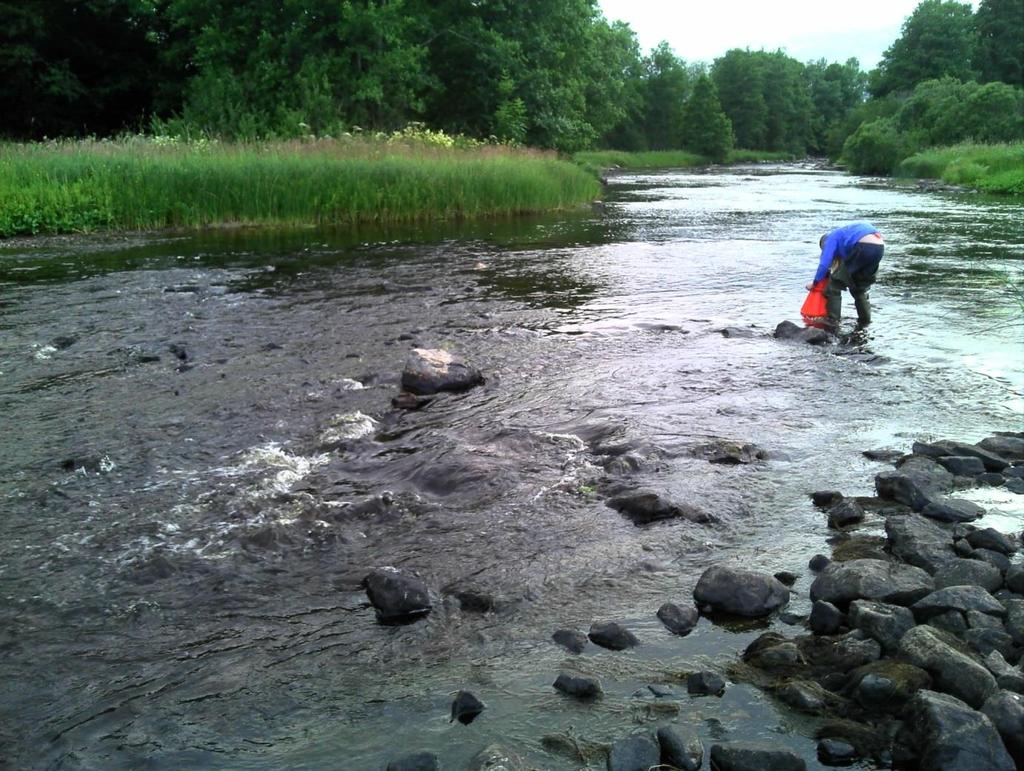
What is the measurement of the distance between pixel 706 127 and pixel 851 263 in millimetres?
92251

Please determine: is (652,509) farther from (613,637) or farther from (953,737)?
(953,737)

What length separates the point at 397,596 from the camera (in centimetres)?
396

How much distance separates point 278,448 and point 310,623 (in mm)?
2345

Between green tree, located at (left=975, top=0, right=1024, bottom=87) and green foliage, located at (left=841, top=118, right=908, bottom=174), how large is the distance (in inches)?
1461

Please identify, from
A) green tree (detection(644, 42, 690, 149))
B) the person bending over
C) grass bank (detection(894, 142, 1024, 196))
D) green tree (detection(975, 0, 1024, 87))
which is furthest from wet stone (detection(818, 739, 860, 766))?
green tree (detection(644, 42, 690, 149))

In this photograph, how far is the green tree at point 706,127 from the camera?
9500 cm

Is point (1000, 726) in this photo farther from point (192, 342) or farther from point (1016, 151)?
point (1016, 151)

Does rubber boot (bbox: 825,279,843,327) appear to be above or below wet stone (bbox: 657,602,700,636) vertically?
above

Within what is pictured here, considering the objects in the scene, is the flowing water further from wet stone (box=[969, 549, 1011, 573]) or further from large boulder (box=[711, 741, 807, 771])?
wet stone (box=[969, 549, 1011, 573])

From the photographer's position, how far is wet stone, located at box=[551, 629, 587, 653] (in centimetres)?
368

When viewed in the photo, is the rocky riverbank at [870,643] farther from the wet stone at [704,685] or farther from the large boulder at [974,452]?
the large boulder at [974,452]

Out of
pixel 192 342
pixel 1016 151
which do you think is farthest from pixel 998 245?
pixel 1016 151

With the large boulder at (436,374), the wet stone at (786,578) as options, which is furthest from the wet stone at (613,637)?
the large boulder at (436,374)

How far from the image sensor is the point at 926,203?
91.2 feet
